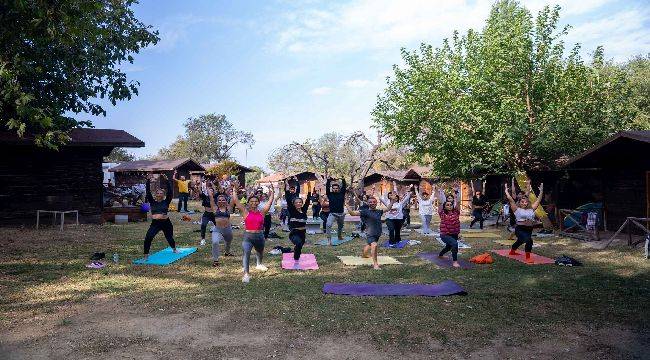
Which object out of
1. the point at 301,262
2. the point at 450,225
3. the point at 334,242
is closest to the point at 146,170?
the point at 334,242

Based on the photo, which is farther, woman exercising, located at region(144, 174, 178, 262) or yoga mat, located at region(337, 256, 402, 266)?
woman exercising, located at region(144, 174, 178, 262)

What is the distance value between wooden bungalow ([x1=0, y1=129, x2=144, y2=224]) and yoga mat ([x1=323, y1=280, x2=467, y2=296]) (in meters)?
13.5

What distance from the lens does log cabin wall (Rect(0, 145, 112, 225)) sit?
17594 millimetres

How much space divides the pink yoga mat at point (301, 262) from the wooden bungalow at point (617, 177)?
10192 mm

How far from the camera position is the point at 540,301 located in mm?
7367

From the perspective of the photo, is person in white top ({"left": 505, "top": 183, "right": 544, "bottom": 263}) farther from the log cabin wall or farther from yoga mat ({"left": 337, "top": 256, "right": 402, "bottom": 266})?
the log cabin wall

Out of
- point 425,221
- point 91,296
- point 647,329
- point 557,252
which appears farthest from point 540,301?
point 425,221

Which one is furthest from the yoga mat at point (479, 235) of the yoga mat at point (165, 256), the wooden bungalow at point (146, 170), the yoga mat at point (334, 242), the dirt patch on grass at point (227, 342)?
the wooden bungalow at point (146, 170)

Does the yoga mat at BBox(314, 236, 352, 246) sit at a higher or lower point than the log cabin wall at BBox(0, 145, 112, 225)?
lower

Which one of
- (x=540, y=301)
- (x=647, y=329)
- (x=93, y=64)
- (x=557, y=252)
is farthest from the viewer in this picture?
(x=93, y=64)

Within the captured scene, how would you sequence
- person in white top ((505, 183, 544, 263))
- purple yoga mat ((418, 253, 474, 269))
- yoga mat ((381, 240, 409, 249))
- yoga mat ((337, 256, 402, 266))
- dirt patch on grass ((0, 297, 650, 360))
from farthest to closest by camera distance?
yoga mat ((381, 240, 409, 249)), person in white top ((505, 183, 544, 263)), yoga mat ((337, 256, 402, 266)), purple yoga mat ((418, 253, 474, 269)), dirt patch on grass ((0, 297, 650, 360))

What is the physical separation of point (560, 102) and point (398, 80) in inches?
313

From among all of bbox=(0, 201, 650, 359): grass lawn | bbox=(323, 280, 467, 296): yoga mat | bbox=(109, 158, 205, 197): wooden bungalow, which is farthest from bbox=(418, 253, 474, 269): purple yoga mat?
bbox=(109, 158, 205, 197): wooden bungalow

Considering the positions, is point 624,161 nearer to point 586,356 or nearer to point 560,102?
point 560,102
